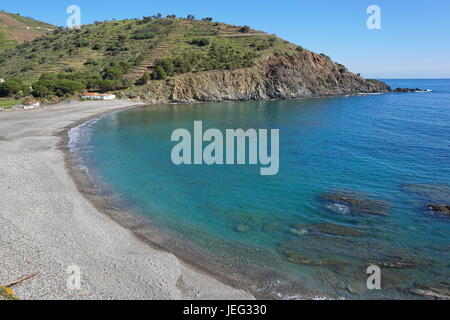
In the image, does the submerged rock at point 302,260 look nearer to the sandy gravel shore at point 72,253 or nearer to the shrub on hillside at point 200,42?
the sandy gravel shore at point 72,253

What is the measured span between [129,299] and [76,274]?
3.17 meters

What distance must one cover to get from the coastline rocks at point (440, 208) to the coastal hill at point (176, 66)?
75945mm

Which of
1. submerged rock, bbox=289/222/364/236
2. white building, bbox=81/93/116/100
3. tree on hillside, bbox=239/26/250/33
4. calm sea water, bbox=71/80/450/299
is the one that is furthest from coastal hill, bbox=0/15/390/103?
submerged rock, bbox=289/222/364/236

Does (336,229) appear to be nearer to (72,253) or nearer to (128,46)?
(72,253)

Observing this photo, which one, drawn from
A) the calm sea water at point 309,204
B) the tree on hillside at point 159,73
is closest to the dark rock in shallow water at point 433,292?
the calm sea water at point 309,204

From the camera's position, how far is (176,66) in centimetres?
9512

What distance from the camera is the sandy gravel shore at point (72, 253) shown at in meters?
13.4

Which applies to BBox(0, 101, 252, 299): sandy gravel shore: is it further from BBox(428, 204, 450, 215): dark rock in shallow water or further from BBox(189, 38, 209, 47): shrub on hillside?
BBox(189, 38, 209, 47): shrub on hillside

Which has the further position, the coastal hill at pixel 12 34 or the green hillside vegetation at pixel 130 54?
the coastal hill at pixel 12 34

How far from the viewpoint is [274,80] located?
338ft

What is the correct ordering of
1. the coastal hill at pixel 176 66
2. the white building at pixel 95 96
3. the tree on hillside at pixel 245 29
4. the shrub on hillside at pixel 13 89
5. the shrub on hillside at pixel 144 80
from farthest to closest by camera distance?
1. the tree on hillside at pixel 245 29
2. the shrub on hillside at pixel 144 80
3. the coastal hill at pixel 176 66
4. the white building at pixel 95 96
5. the shrub on hillside at pixel 13 89

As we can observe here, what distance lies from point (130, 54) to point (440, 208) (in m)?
105

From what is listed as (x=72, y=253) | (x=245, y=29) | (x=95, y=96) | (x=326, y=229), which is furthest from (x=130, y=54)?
(x=326, y=229)

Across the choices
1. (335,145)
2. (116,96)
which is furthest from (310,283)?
(116,96)
